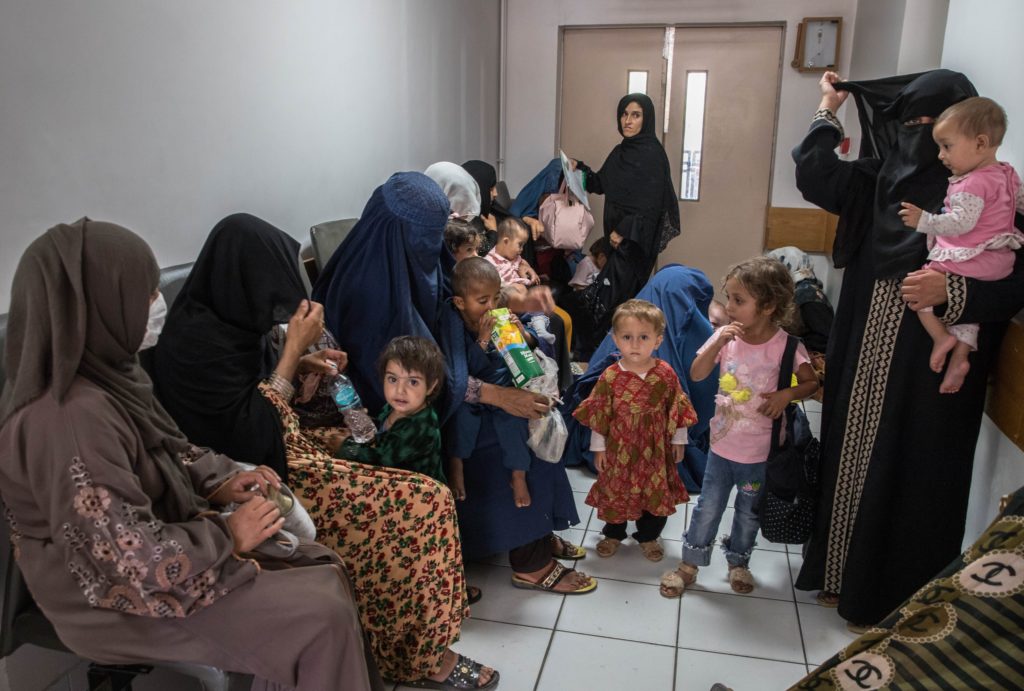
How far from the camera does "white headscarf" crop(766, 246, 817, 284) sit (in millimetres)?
5008

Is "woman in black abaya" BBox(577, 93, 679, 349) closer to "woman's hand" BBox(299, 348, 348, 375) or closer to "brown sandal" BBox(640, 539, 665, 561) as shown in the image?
"brown sandal" BBox(640, 539, 665, 561)

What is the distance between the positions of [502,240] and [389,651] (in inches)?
87.4

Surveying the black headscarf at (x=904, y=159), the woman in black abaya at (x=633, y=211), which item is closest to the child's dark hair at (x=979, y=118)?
the black headscarf at (x=904, y=159)

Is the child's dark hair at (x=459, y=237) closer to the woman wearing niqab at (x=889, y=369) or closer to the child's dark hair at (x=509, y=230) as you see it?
the child's dark hair at (x=509, y=230)

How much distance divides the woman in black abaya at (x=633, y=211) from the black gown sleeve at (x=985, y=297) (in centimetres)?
259

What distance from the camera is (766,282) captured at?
233 cm

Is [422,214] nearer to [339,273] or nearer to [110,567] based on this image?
[339,273]

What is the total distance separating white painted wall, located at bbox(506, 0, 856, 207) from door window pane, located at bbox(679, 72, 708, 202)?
41cm

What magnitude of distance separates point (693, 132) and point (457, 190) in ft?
8.76

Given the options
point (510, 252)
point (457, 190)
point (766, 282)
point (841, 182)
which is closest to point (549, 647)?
point (766, 282)

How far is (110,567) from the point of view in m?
1.34

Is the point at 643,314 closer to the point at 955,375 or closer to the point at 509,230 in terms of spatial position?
the point at 955,375

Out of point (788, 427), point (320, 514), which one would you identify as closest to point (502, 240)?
point (788, 427)

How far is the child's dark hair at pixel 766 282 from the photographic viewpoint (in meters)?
2.33
